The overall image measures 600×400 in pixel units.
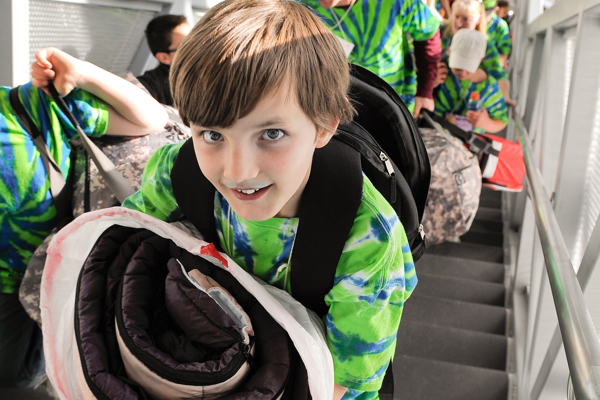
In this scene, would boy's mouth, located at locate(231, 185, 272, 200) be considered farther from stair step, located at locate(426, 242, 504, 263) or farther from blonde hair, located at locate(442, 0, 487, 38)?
stair step, located at locate(426, 242, 504, 263)

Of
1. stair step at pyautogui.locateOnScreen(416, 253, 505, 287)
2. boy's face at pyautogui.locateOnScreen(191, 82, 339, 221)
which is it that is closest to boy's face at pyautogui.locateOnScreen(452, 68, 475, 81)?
stair step at pyautogui.locateOnScreen(416, 253, 505, 287)

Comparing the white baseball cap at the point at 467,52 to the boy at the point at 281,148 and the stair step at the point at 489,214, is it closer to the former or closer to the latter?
the stair step at the point at 489,214

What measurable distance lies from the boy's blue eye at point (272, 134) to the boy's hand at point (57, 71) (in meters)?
0.78

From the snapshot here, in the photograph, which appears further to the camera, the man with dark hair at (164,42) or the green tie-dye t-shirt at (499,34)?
the green tie-dye t-shirt at (499,34)

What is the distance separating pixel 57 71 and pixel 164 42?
54.4 inches

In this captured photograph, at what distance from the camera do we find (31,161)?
1470 mm

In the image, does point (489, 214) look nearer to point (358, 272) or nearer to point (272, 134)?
point (358, 272)

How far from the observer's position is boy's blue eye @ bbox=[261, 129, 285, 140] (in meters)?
0.96

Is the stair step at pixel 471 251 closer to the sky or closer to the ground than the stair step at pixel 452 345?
closer to the sky

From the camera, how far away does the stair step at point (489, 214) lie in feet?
16.3

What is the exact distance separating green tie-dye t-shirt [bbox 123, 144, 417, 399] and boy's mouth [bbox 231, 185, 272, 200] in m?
0.16

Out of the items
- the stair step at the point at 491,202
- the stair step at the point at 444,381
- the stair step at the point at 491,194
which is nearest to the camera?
the stair step at the point at 444,381

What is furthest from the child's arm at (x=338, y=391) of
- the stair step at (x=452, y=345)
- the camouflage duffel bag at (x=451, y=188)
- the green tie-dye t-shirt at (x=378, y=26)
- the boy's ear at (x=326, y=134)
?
the stair step at (x=452, y=345)

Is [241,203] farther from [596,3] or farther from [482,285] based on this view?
[482,285]
